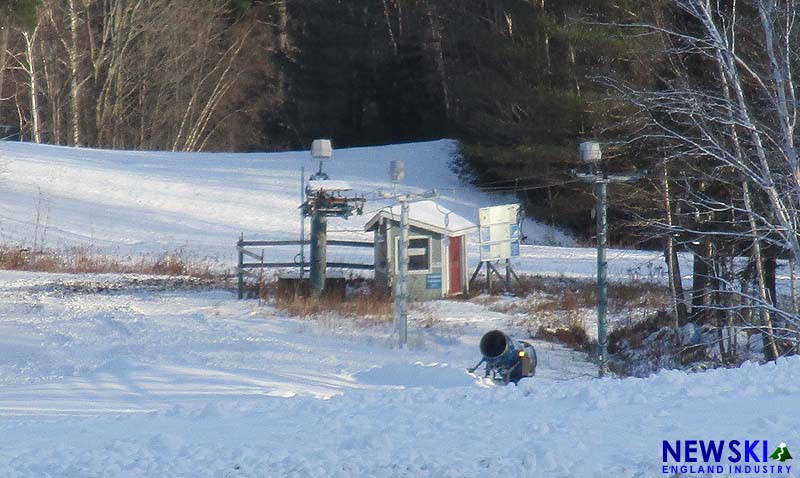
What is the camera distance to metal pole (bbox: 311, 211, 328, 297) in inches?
909

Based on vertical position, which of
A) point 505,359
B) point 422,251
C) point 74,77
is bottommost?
point 505,359

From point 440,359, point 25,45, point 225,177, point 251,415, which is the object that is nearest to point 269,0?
point 25,45

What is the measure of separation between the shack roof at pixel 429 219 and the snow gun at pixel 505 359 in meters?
9.14

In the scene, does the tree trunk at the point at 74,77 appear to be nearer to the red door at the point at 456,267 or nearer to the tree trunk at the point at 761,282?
the red door at the point at 456,267

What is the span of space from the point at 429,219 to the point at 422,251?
849 millimetres

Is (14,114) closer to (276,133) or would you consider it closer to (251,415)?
(276,133)

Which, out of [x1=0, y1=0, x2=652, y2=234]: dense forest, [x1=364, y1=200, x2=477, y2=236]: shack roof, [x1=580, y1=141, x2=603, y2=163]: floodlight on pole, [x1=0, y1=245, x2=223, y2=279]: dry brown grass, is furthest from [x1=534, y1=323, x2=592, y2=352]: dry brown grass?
[x1=0, y1=0, x2=652, y2=234]: dense forest

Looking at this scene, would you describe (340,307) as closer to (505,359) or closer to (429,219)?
(429,219)

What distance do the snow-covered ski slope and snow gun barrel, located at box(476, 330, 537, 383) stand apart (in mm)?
12621

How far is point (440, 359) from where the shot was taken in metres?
18.4

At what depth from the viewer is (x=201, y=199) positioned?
3822 cm

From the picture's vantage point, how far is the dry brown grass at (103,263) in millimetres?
27547

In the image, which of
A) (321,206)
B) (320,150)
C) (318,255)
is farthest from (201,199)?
(320,150)

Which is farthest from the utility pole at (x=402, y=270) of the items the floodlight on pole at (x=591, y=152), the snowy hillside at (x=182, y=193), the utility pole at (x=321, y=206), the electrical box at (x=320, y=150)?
the snowy hillside at (x=182, y=193)
